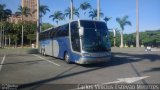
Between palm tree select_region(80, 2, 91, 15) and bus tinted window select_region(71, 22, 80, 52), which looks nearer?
bus tinted window select_region(71, 22, 80, 52)

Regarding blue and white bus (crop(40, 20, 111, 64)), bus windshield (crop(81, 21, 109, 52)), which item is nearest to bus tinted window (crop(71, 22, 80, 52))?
blue and white bus (crop(40, 20, 111, 64))

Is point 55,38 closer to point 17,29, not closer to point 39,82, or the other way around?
point 39,82

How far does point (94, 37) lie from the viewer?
18.4 m

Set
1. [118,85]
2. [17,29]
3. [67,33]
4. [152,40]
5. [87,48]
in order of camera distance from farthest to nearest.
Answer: [152,40] < [17,29] < [67,33] < [87,48] < [118,85]

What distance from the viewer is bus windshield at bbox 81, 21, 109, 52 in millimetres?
18312

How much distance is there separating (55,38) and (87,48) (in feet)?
25.1

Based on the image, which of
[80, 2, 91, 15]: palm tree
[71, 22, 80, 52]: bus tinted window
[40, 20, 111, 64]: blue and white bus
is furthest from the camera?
[80, 2, 91, 15]: palm tree

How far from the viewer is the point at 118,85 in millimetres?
11508

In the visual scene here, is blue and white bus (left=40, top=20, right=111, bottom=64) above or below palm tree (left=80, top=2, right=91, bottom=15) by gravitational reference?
below

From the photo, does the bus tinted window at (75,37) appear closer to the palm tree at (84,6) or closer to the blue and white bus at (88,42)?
the blue and white bus at (88,42)

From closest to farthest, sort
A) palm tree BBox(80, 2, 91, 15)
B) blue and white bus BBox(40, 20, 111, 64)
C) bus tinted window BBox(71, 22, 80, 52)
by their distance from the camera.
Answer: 1. blue and white bus BBox(40, 20, 111, 64)
2. bus tinted window BBox(71, 22, 80, 52)
3. palm tree BBox(80, 2, 91, 15)

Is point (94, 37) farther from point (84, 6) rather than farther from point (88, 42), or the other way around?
point (84, 6)

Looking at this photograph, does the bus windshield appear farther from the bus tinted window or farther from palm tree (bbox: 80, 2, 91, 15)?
palm tree (bbox: 80, 2, 91, 15)

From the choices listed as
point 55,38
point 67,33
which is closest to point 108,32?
point 67,33
